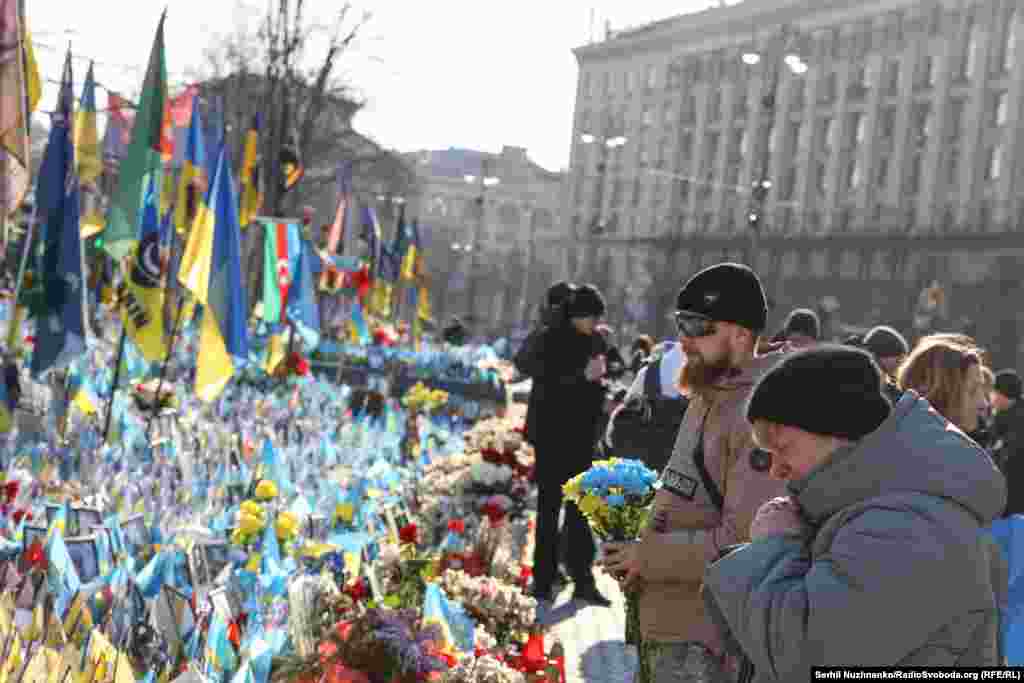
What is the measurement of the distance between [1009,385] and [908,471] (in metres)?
6.77

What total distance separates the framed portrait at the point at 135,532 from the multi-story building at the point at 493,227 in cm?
7187

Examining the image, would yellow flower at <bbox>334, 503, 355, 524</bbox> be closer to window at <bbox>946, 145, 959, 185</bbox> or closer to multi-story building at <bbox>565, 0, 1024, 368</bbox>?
multi-story building at <bbox>565, 0, 1024, 368</bbox>

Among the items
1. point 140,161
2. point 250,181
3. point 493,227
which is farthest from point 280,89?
point 493,227

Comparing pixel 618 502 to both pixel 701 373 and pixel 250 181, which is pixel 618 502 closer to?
pixel 701 373

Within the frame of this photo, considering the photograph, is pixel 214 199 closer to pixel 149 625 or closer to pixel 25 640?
pixel 149 625

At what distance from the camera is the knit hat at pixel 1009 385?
330 inches

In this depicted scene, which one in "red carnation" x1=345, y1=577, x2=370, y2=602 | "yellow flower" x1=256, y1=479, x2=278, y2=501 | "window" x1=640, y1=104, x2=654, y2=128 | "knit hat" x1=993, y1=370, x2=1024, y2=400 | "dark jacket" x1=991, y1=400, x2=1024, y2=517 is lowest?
"yellow flower" x1=256, y1=479, x2=278, y2=501

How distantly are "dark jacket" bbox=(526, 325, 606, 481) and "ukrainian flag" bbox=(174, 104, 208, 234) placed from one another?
287 inches

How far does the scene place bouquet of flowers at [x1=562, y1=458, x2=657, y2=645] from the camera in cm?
345

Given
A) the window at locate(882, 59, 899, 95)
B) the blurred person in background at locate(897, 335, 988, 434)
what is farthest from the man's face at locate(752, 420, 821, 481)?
the window at locate(882, 59, 899, 95)

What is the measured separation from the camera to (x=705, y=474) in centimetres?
330

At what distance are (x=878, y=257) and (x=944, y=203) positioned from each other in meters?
3.10

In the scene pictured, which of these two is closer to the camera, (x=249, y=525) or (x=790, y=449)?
(x=790, y=449)

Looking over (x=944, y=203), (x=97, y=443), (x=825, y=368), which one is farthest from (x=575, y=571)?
(x=944, y=203)
